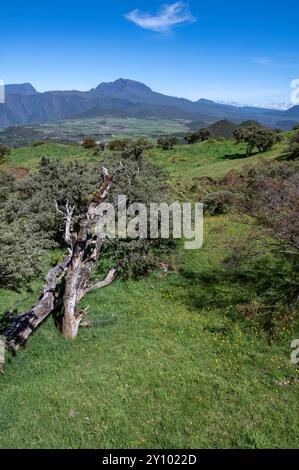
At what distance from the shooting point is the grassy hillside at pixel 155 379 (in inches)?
435

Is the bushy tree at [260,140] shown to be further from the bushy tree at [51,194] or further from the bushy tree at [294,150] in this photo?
the bushy tree at [51,194]

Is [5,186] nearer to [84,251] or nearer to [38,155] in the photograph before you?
[84,251]

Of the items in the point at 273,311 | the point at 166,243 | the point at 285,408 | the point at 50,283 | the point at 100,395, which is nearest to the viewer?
the point at 285,408

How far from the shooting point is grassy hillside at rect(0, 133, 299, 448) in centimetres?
1105

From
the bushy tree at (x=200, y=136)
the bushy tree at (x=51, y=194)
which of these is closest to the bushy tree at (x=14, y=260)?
the bushy tree at (x=51, y=194)

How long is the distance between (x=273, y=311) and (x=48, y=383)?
33.2 ft

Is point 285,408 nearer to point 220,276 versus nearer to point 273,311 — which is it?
point 273,311

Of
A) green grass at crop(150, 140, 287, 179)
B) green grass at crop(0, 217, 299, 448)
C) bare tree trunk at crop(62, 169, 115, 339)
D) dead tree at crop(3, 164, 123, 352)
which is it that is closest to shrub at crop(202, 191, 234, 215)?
green grass at crop(150, 140, 287, 179)

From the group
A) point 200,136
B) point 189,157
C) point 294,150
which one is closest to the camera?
point 294,150

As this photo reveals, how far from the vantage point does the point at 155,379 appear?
43.9ft

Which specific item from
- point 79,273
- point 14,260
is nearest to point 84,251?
point 79,273
